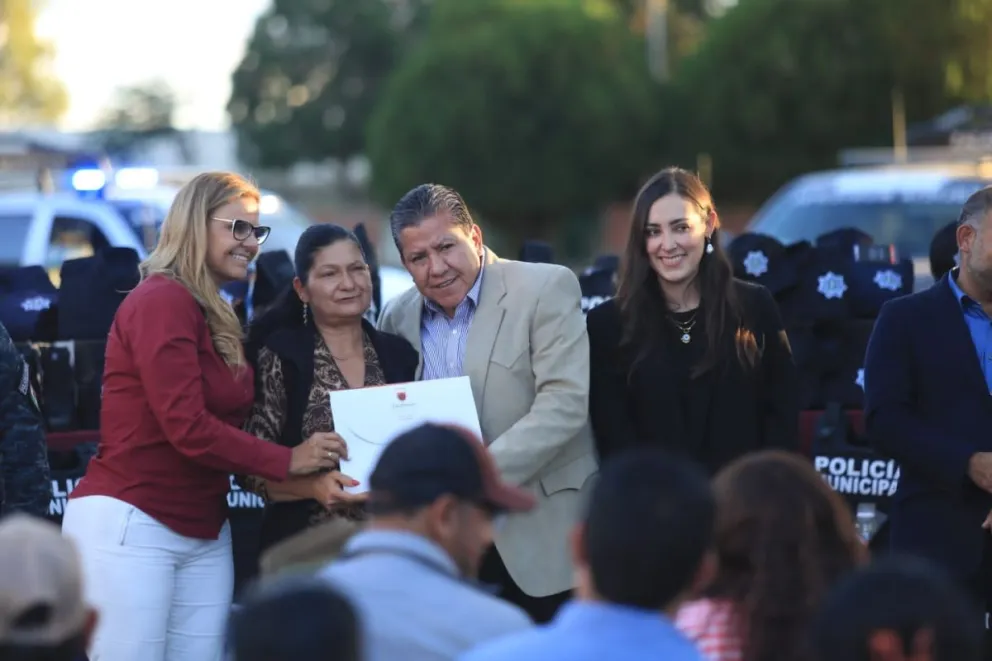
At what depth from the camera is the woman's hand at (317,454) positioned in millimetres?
4598

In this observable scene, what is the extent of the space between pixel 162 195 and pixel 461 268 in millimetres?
10205

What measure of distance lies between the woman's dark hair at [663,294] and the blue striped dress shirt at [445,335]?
49 centimetres

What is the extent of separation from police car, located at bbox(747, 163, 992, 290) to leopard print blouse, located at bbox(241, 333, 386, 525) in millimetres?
6623

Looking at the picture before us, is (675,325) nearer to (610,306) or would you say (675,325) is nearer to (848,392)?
(610,306)

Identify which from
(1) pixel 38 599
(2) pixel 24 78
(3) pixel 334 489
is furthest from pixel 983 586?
(2) pixel 24 78

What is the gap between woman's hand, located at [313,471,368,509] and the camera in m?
4.60

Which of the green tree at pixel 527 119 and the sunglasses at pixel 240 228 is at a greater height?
the green tree at pixel 527 119

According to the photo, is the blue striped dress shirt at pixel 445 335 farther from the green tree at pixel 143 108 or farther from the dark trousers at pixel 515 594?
the green tree at pixel 143 108

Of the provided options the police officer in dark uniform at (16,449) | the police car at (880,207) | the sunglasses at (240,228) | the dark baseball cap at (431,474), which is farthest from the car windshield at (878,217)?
the dark baseball cap at (431,474)

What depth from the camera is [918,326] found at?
4.74 metres


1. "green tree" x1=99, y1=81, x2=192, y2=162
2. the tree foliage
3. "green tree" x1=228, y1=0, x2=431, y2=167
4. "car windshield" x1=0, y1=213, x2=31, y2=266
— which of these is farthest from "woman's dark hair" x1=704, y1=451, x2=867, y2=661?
"green tree" x1=228, y1=0, x2=431, y2=167

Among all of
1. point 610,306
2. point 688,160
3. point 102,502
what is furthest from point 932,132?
point 688,160

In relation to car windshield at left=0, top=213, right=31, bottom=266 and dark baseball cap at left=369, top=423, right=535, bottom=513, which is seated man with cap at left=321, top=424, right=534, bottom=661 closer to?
dark baseball cap at left=369, top=423, right=535, bottom=513

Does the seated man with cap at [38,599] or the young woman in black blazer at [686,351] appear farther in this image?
the young woman in black blazer at [686,351]
